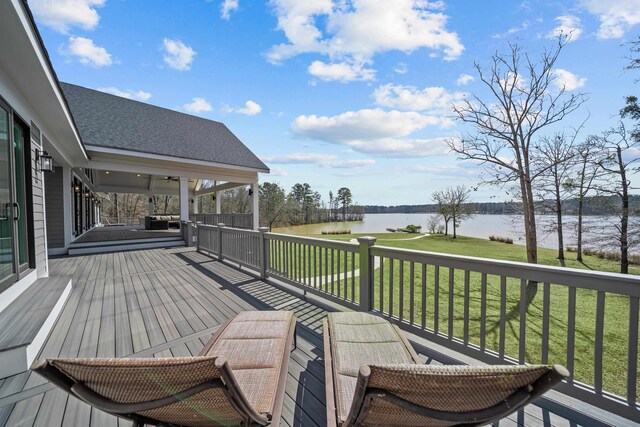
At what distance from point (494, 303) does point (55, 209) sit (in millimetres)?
11755

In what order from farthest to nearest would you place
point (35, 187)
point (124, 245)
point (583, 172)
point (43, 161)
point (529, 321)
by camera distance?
1. point (583, 172)
2. point (124, 245)
3. point (529, 321)
4. point (43, 161)
5. point (35, 187)

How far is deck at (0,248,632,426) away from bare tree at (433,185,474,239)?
2333 cm

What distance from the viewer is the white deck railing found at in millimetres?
1750

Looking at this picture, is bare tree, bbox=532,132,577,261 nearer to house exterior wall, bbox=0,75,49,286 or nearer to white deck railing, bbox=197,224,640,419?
white deck railing, bbox=197,224,640,419

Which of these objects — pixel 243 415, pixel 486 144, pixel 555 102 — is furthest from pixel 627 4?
pixel 243 415

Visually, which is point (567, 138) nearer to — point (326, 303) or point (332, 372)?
point (326, 303)

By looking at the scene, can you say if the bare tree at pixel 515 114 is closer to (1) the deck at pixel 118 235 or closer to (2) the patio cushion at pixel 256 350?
(2) the patio cushion at pixel 256 350

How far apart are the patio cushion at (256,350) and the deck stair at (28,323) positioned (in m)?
1.69

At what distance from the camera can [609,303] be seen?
6707mm

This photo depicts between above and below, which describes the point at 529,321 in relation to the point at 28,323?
below

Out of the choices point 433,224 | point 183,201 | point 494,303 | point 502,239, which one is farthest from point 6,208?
point 433,224

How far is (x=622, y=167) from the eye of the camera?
9539mm

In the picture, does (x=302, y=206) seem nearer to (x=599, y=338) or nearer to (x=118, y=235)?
(x=118, y=235)

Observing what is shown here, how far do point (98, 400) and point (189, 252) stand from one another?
773cm
